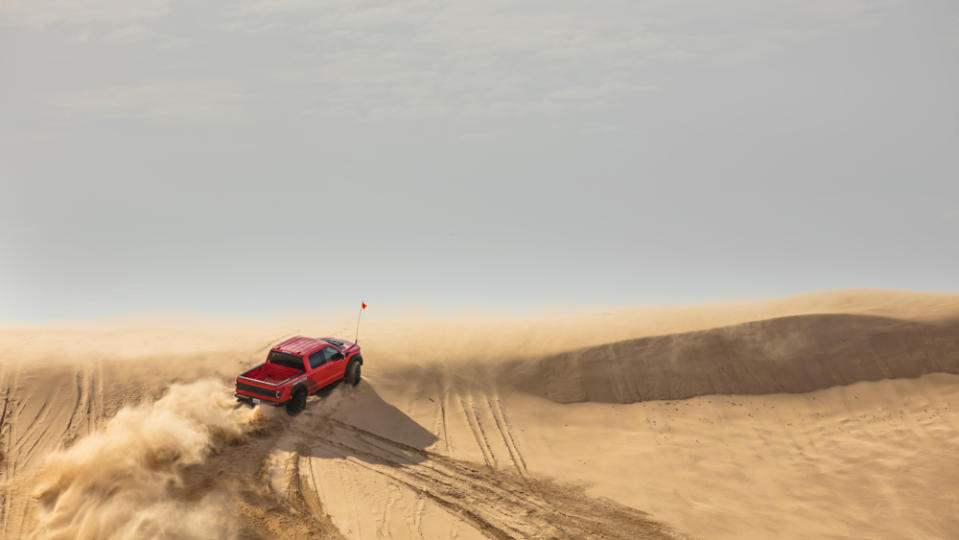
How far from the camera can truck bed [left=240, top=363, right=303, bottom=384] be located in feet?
50.2

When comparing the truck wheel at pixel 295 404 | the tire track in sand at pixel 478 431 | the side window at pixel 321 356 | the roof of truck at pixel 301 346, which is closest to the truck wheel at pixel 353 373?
the side window at pixel 321 356

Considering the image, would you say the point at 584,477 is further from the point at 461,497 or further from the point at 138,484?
the point at 138,484

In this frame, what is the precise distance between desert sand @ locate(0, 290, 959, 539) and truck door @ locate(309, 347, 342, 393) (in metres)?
0.57

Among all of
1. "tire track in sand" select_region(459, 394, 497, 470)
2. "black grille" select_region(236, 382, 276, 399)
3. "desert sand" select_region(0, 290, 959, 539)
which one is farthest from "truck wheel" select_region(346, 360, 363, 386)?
"tire track in sand" select_region(459, 394, 497, 470)

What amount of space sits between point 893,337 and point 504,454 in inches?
614

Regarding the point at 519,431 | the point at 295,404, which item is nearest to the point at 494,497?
the point at 519,431

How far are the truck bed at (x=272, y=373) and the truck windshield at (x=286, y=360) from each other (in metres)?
0.10

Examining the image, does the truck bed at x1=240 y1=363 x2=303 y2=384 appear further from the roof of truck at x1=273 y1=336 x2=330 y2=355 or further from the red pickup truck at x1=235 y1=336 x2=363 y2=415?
the roof of truck at x1=273 y1=336 x2=330 y2=355

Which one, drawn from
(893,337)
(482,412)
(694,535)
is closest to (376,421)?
(482,412)

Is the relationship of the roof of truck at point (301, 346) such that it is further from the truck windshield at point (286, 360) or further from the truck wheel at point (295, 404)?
the truck wheel at point (295, 404)

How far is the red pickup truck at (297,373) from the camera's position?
568 inches

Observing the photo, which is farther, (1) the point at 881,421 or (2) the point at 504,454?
(1) the point at 881,421

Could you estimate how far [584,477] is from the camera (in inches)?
562

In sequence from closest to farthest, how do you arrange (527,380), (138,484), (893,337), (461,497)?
(138,484) < (461,497) < (527,380) < (893,337)
